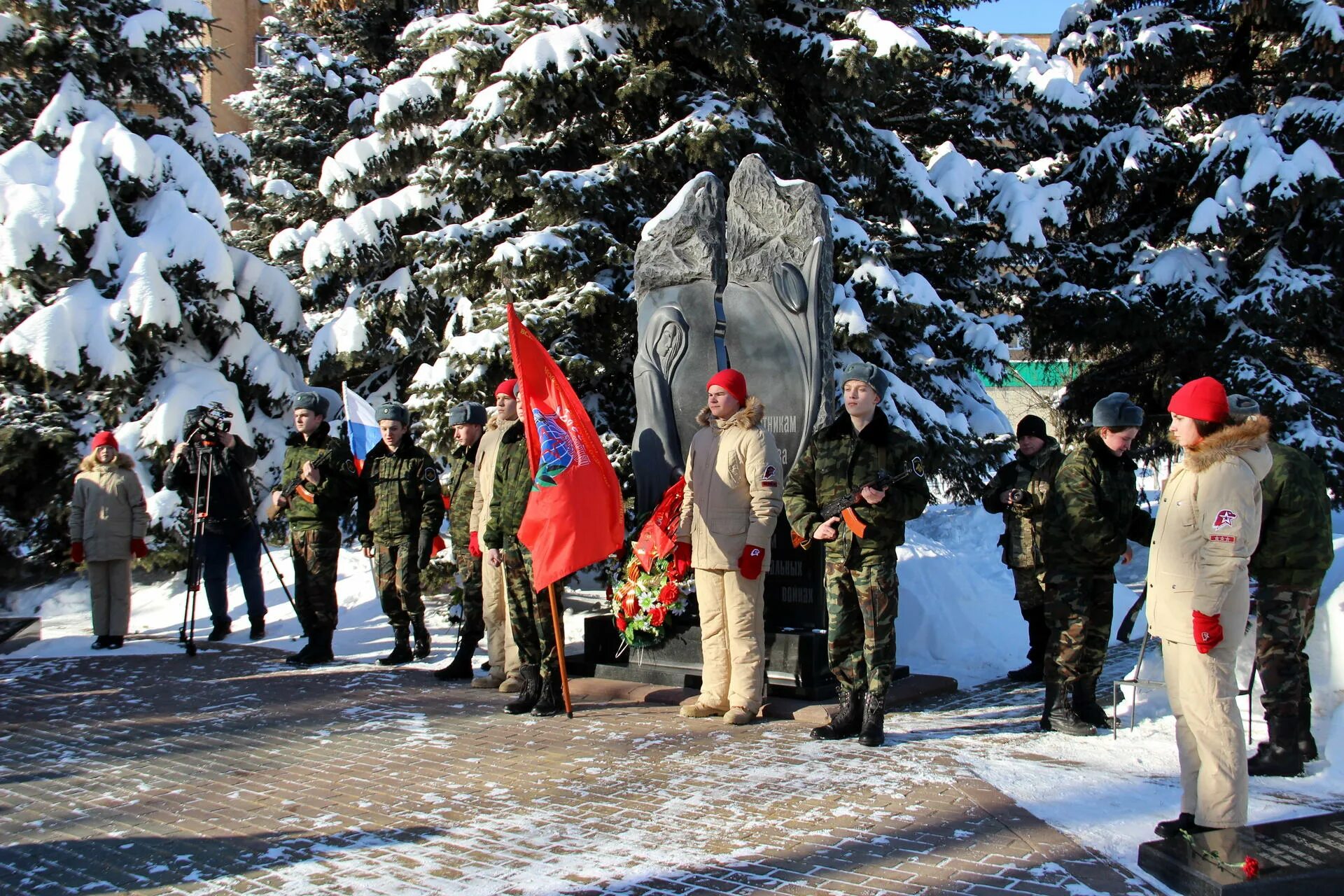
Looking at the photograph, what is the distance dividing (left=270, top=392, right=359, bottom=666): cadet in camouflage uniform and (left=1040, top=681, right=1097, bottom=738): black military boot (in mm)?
5491

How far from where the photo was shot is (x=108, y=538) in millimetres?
9930

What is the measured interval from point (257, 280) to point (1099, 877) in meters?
12.9

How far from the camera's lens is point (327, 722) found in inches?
264

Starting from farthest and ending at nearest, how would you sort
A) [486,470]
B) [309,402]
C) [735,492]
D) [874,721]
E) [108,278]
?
[108,278], [309,402], [486,470], [735,492], [874,721]

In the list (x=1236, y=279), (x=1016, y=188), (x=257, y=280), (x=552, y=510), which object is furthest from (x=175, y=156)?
(x=1236, y=279)

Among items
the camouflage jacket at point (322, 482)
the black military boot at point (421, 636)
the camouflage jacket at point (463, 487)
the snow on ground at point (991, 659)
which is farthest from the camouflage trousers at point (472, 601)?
the camouflage jacket at point (322, 482)

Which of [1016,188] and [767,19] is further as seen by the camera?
[1016,188]

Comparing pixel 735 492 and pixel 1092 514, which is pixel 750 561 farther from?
pixel 1092 514

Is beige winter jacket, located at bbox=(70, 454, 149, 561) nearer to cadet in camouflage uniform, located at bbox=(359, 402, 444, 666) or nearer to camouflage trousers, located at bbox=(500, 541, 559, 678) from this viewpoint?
cadet in camouflage uniform, located at bbox=(359, 402, 444, 666)

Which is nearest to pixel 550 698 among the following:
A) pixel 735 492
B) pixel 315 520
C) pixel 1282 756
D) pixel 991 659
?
pixel 735 492

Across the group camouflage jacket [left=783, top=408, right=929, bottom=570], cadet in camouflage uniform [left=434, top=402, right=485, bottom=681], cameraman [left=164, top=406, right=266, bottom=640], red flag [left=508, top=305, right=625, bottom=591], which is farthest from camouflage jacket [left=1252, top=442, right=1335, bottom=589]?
cameraman [left=164, top=406, right=266, bottom=640]

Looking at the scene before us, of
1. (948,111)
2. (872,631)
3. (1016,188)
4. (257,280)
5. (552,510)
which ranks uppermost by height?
(948,111)

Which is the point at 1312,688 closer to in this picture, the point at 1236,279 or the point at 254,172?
the point at 1236,279

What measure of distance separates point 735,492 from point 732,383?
2.15ft
